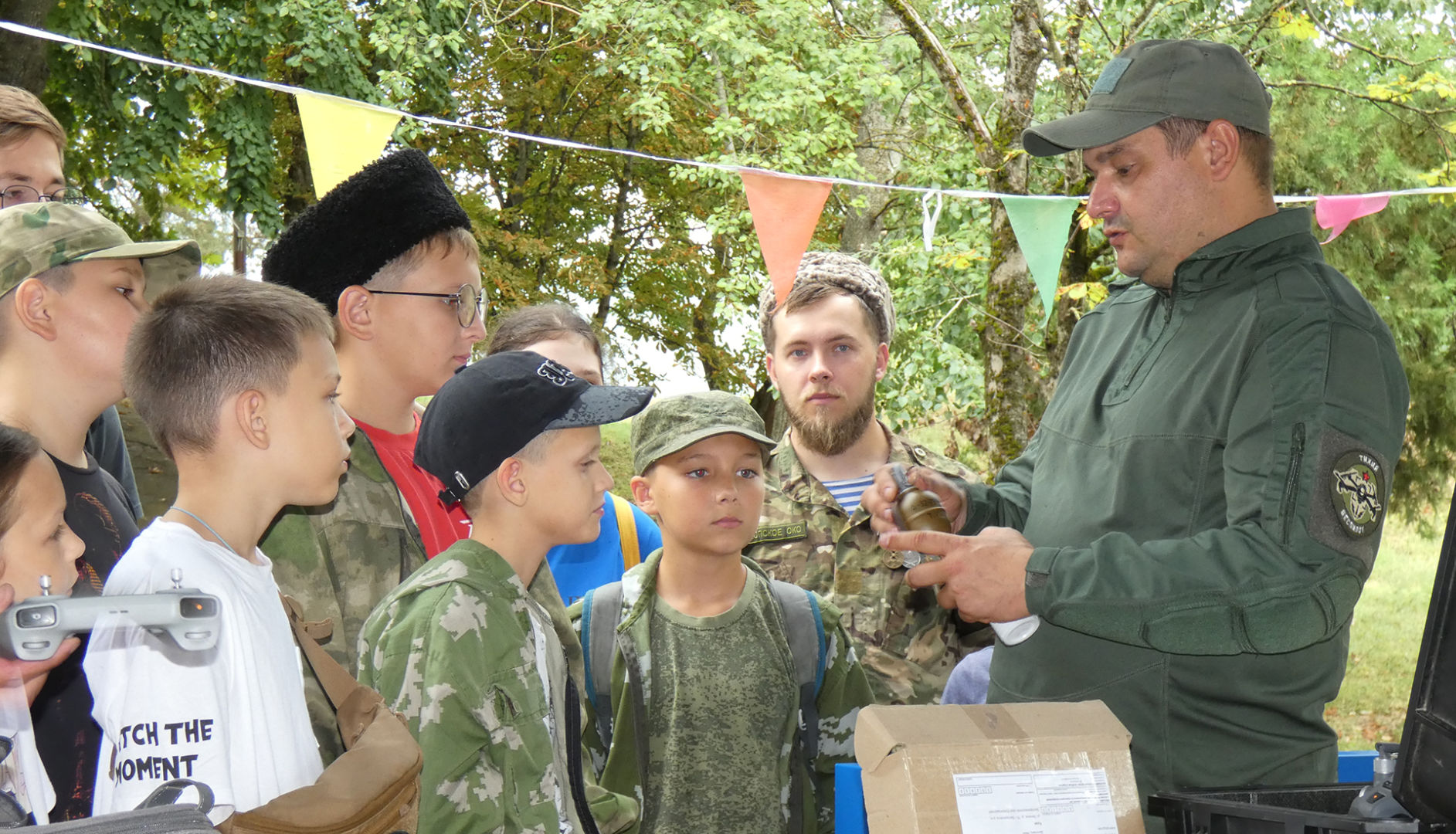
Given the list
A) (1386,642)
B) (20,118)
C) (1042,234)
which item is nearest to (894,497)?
(20,118)

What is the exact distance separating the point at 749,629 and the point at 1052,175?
6.80 m

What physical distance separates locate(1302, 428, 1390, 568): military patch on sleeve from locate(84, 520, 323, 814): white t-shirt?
161 cm

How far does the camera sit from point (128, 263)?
2.44m

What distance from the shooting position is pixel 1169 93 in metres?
2.32

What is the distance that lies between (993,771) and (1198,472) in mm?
712

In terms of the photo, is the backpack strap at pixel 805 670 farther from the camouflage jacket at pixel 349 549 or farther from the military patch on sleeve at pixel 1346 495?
the military patch on sleeve at pixel 1346 495

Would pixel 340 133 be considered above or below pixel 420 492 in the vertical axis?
above

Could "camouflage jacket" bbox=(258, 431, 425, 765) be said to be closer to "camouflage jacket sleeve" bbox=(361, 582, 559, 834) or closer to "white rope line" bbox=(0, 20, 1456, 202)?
"camouflage jacket sleeve" bbox=(361, 582, 559, 834)

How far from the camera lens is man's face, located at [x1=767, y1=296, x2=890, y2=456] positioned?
3.43 meters

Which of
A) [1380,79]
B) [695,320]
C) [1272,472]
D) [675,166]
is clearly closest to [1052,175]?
[1380,79]

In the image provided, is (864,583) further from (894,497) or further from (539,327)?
(539,327)

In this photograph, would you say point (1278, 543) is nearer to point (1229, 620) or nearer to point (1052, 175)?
point (1229, 620)

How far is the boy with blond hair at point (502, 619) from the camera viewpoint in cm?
192

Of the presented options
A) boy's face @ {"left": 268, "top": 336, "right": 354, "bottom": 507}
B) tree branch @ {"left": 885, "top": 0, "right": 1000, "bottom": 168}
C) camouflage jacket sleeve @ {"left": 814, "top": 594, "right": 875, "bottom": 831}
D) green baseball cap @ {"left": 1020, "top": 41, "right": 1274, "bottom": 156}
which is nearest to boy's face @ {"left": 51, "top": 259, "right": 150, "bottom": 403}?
boy's face @ {"left": 268, "top": 336, "right": 354, "bottom": 507}
